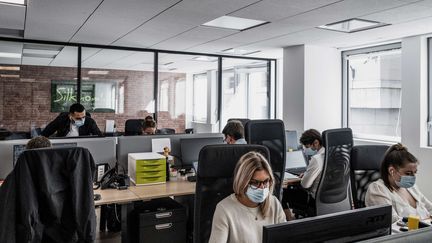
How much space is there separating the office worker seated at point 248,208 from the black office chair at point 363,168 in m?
0.96

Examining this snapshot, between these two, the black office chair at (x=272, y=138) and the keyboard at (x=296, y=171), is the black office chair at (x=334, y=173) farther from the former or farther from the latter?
the keyboard at (x=296, y=171)

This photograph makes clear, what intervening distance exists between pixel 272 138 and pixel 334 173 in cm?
66

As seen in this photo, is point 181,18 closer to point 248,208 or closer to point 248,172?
point 248,172

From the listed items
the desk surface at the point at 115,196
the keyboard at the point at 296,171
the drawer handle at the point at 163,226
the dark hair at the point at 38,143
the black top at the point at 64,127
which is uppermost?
the black top at the point at 64,127

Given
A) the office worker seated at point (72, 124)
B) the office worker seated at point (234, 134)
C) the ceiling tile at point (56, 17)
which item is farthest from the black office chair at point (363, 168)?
the office worker seated at point (72, 124)

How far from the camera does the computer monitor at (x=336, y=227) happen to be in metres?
0.79

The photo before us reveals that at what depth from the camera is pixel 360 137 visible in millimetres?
5977

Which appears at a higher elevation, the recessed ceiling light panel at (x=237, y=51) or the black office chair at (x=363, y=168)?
the recessed ceiling light panel at (x=237, y=51)

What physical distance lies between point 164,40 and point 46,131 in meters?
2.22

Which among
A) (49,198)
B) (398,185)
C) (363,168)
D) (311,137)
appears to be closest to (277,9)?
(311,137)

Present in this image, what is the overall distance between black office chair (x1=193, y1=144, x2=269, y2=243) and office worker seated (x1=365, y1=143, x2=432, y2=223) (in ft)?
2.84

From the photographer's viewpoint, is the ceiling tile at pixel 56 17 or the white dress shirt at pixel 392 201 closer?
the white dress shirt at pixel 392 201

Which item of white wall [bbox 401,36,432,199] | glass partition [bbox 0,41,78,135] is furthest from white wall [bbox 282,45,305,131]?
glass partition [bbox 0,41,78,135]

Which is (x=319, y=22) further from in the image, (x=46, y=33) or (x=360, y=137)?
(x=46, y=33)
